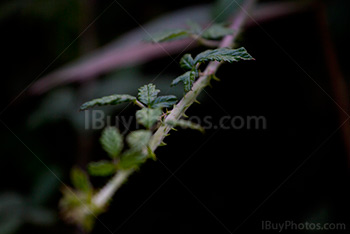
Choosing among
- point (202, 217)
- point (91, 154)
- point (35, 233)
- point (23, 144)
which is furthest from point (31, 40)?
point (202, 217)

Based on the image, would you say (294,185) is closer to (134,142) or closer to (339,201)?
(339,201)

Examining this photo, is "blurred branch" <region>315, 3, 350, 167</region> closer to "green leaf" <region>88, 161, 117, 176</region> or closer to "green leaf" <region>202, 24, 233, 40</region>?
"green leaf" <region>202, 24, 233, 40</region>

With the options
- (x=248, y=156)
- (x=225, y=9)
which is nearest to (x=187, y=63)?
(x=225, y=9)

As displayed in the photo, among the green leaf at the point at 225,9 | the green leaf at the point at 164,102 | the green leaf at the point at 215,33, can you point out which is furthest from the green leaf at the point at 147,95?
the green leaf at the point at 225,9

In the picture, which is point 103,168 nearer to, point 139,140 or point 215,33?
point 139,140

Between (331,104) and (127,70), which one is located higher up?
(127,70)

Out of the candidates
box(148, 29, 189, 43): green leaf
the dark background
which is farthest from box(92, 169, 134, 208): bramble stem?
the dark background
